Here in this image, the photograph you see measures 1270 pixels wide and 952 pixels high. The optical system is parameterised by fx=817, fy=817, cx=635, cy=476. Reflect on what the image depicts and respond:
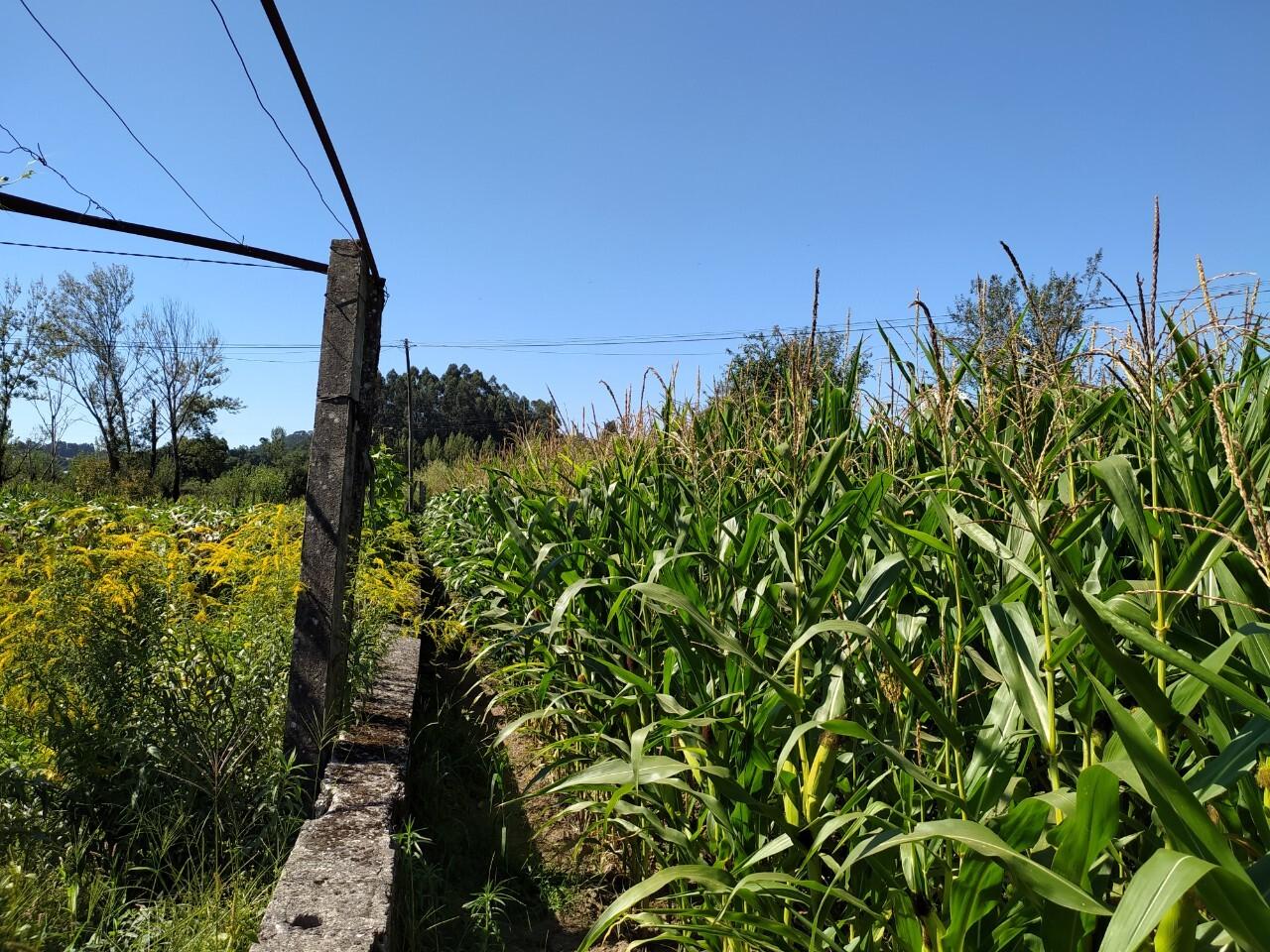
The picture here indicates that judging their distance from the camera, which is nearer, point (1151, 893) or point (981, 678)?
point (1151, 893)

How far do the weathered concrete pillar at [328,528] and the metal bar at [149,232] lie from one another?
0.52 feet

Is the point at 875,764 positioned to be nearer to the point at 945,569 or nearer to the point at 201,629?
the point at 945,569

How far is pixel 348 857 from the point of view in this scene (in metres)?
2.46

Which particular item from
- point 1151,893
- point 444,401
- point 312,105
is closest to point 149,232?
point 312,105

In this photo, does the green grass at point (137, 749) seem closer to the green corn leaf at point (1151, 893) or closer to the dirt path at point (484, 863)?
the dirt path at point (484, 863)

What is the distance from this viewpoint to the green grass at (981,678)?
980 mm

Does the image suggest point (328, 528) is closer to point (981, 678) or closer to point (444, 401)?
point (981, 678)

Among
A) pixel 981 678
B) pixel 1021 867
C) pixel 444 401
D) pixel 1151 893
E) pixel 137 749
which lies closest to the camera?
pixel 1151 893

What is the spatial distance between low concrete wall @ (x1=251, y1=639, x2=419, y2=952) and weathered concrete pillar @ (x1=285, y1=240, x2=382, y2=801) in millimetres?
178

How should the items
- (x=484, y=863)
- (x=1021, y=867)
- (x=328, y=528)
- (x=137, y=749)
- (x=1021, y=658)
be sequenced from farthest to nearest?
1. (x=328, y=528)
2. (x=484, y=863)
3. (x=137, y=749)
4. (x=1021, y=658)
5. (x=1021, y=867)

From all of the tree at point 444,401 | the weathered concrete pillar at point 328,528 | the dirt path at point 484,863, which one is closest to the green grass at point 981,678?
the dirt path at point 484,863

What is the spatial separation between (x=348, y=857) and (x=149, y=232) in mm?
2101

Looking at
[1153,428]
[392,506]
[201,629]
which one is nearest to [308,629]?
[201,629]

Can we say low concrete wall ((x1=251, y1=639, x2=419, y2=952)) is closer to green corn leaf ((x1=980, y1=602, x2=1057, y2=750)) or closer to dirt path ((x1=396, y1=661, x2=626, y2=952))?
dirt path ((x1=396, y1=661, x2=626, y2=952))
